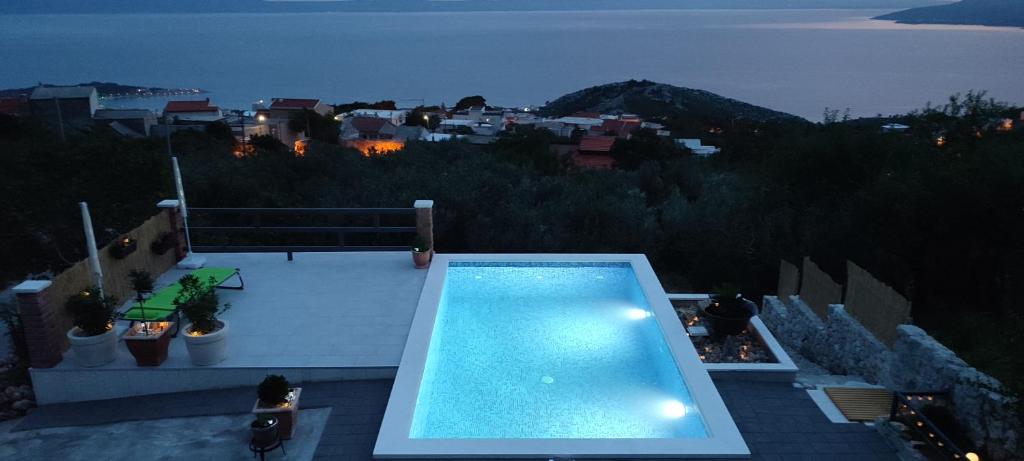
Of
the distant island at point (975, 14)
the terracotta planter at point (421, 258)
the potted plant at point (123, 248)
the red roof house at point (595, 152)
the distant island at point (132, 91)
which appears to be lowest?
the red roof house at point (595, 152)

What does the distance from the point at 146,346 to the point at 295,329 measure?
1443 millimetres

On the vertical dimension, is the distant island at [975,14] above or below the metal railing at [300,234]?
above

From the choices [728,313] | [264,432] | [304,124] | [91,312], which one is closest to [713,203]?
[728,313]

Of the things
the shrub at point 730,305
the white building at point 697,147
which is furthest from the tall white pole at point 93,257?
the white building at point 697,147

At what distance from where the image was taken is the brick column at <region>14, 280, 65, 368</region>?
18.4 feet

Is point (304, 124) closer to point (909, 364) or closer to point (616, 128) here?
point (616, 128)

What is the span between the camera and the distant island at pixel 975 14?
248 feet

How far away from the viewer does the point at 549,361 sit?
684cm

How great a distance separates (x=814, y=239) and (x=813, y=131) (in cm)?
626

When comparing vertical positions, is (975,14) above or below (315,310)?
above

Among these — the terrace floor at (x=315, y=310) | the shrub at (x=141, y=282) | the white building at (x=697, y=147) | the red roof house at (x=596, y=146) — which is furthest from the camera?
the red roof house at (x=596, y=146)

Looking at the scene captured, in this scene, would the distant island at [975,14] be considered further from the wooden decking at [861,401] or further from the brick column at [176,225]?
the brick column at [176,225]

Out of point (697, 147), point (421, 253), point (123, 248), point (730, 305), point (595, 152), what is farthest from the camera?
point (595, 152)

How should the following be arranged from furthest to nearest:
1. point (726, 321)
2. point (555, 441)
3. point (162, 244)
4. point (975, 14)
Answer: point (975, 14) → point (162, 244) → point (726, 321) → point (555, 441)
